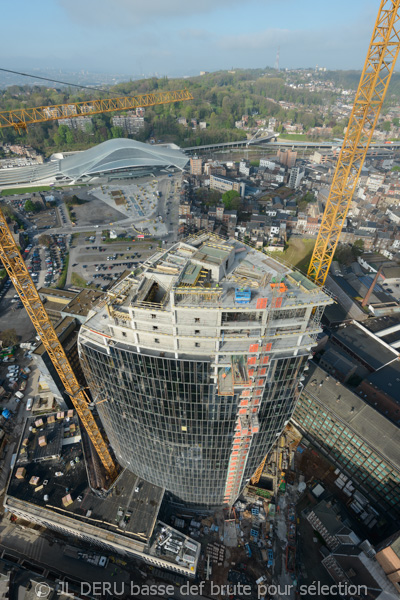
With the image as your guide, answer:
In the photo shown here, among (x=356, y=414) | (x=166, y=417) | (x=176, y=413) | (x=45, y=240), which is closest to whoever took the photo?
(x=176, y=413)

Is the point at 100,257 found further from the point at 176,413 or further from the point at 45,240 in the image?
the point at 176,413

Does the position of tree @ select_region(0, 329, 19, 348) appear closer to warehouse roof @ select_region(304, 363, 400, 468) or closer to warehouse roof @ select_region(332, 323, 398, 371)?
warehouse roof @ select_region(304, 363, 400, 468)

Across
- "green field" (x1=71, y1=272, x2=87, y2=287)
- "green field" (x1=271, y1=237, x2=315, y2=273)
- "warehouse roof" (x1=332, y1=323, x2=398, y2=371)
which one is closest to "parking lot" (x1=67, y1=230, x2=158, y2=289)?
"green field" (x1=71, y1=272, x2=87, y2=287)

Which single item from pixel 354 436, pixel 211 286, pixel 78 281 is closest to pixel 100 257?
pixel 78 281

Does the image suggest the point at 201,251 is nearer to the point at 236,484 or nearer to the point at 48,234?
the point at 236,484

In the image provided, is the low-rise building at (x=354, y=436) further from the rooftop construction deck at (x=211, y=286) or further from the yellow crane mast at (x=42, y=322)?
the yellow crane mast at (x=42, y=322)

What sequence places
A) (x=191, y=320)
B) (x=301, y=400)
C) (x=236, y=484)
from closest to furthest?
(x=191, y=320) → (x=236, y=484) → (x=301, y=400)

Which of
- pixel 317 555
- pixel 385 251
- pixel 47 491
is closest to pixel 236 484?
pixel 317 555
